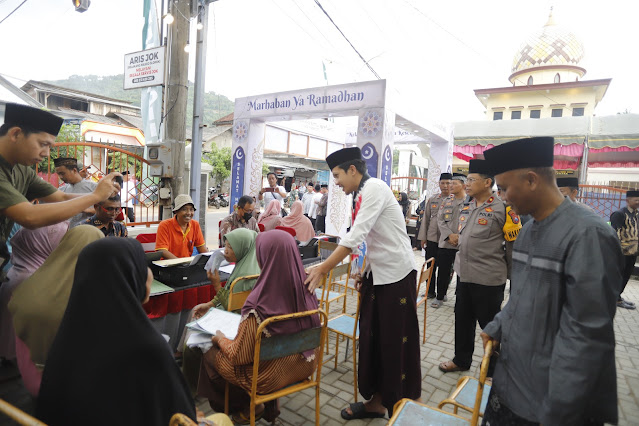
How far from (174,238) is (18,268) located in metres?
1.46

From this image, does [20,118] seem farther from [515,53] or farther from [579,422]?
[515,53]

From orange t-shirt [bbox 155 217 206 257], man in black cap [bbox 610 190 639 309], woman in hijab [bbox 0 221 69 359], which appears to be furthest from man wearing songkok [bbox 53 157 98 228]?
man in black cap [bbox 610 190 639 309]

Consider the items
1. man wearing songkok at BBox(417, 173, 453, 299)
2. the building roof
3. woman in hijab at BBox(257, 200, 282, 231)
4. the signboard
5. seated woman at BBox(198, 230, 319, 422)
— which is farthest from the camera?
the building roof

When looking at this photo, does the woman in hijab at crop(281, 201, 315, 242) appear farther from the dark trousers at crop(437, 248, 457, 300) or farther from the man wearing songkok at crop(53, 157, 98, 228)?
the man wearing songkok at crop(53, 157, 98, 228)

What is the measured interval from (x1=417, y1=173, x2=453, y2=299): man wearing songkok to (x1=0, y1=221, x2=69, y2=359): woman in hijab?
4.74 m

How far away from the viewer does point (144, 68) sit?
516 cm

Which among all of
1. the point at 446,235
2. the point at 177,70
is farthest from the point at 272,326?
the point at 177,70

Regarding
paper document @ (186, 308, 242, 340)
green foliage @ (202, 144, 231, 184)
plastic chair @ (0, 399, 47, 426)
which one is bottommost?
paper document @ (186, 308, 242, 340)

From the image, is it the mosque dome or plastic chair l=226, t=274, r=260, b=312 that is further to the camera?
the mosque dome

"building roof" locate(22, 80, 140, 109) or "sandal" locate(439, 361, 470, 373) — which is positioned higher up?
"building roof" locate(22, 80, 140, 109)

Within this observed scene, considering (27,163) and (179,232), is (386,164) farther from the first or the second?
(27,163)

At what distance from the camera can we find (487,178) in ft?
10.6

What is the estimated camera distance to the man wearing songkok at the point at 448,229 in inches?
199

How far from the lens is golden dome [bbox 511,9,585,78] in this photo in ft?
78.6
